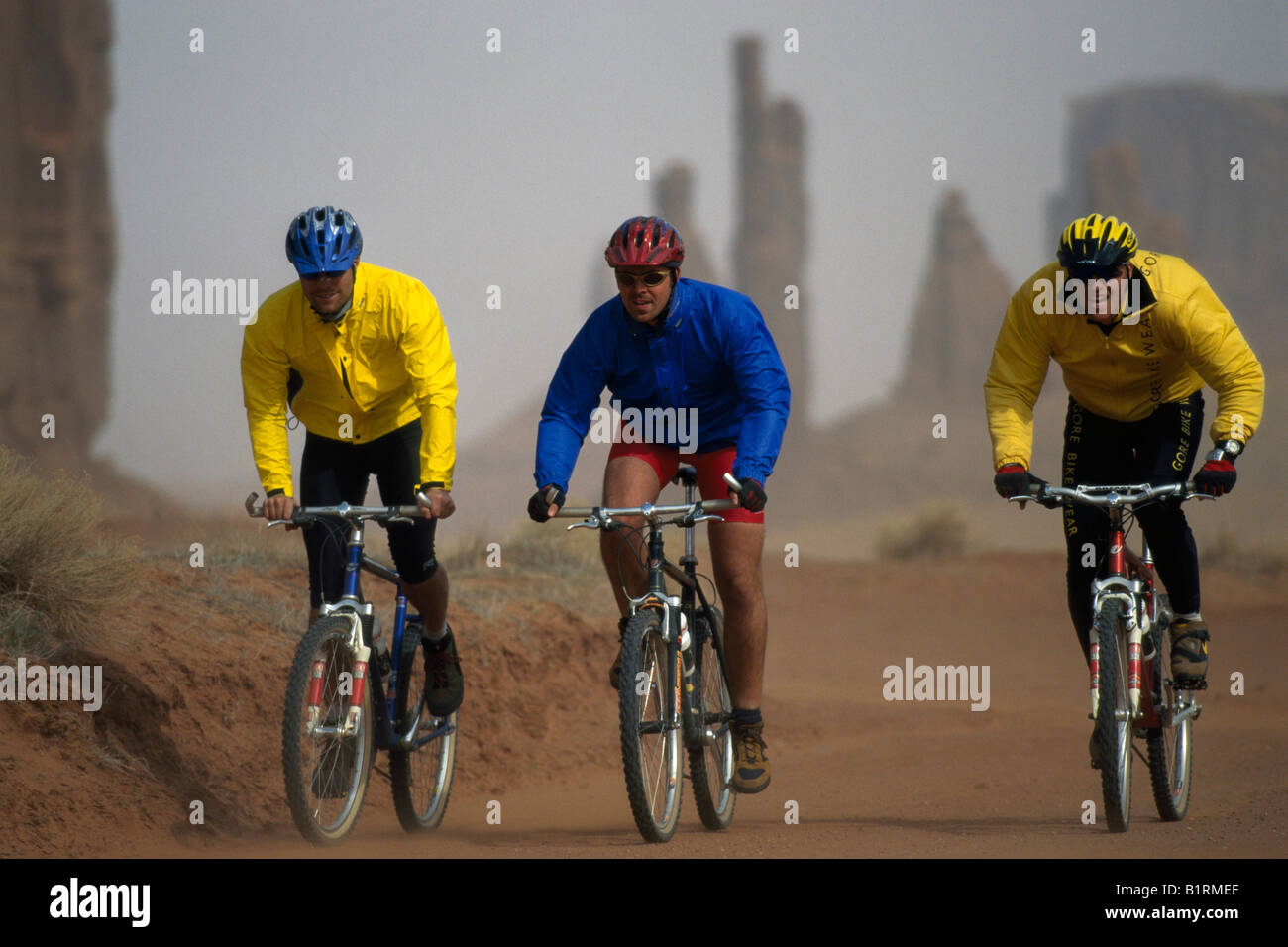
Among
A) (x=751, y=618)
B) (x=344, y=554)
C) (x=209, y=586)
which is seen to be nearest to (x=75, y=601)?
(x=209, y=586)

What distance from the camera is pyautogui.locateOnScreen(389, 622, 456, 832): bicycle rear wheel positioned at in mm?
7227

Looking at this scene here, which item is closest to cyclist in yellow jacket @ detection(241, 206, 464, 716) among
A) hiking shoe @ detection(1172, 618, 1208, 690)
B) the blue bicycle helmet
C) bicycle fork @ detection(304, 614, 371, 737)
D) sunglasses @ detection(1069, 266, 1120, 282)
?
the blue bicycle helmet

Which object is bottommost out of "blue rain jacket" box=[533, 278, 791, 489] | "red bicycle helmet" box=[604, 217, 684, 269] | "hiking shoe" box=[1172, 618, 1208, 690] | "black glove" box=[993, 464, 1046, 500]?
"hiking shoe" box=[1172, 618, 1208, 690]

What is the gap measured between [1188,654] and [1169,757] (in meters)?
0.64

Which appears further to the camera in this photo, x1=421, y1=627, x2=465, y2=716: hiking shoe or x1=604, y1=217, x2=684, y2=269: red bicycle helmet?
x1=421, y1=627, x2=465, y2=716: hiking shoe

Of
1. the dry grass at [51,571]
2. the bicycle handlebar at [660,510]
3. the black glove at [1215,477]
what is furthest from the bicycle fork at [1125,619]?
the dry grass at [51,571]

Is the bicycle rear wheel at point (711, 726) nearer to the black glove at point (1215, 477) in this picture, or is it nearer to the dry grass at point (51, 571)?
the black glove at point (1215, 477)

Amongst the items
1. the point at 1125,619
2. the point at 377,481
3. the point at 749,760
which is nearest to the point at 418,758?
the point at 377,481

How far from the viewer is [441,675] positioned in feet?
24.6

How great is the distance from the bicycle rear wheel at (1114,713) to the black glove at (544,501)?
2.45 metres

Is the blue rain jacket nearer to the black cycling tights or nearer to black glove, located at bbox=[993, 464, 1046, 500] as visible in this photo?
black glove, located at bbox=[993, 464, 1046, 500]

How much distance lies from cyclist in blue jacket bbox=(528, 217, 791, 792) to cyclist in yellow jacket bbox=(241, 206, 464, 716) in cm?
55

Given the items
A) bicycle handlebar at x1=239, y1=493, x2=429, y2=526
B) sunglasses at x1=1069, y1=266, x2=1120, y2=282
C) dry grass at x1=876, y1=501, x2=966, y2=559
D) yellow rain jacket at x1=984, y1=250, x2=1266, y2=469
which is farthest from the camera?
dry grass at x1=876, y1=501, x2=966, y2=559

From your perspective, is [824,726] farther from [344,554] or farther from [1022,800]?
[344,554]
